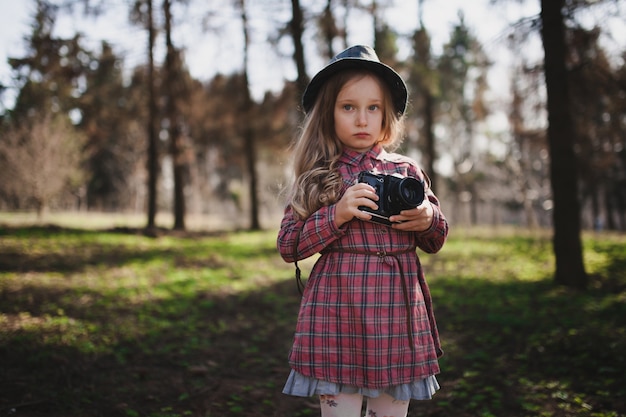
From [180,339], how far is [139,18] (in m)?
10.7

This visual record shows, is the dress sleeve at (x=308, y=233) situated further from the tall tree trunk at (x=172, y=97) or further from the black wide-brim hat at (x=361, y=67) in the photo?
the tall tree trunk at (x=172, y=97)

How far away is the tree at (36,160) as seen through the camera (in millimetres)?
15109

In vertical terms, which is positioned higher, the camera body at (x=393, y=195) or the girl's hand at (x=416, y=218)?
the camera body at (x=393, y=195)

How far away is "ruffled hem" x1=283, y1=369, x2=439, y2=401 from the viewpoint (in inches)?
69.4

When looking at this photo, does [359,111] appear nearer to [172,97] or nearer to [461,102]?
[172,97]

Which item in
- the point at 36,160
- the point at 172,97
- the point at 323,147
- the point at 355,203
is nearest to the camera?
the point at 355,203

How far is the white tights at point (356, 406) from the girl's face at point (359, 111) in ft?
3.56

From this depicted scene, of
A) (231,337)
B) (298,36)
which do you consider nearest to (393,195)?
(231,337)

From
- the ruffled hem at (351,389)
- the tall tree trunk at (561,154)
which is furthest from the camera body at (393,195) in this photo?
the tall tree trunk at (561,154)

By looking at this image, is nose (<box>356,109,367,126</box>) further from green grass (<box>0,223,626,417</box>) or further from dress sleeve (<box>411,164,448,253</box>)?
green grass (<box>0,223,626,417</box>)

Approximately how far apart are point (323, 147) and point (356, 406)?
1.13m

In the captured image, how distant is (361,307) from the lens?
1.77 metres

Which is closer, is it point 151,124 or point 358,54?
point 358,54

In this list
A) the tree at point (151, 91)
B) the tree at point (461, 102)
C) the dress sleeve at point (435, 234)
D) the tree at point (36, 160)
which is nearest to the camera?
the dress sleeve at point (435, 234)
